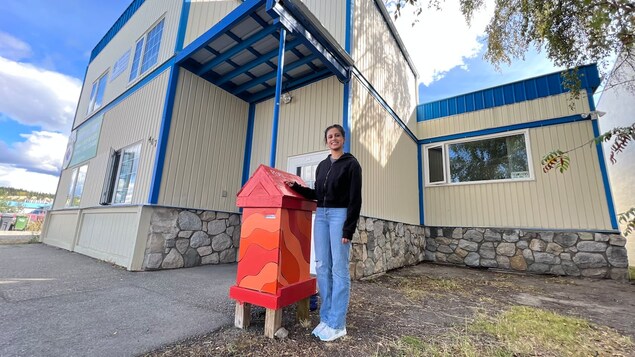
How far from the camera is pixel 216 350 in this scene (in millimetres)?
1666

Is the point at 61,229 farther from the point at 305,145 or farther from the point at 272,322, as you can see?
the point at 272,322

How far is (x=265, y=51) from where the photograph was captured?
15.1 ft

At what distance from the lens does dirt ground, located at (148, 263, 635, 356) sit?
1747 mm

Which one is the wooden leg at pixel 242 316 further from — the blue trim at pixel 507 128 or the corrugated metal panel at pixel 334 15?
the blue trim at pixel 507 128

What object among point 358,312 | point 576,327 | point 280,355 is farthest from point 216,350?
point 576,327

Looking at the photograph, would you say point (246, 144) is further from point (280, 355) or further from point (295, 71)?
point (280, 355)

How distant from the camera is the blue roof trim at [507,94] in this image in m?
5.53

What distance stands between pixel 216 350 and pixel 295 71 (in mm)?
4532

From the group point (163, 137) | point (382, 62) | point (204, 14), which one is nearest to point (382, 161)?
point (382, 62)

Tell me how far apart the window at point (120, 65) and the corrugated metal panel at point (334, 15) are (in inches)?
207

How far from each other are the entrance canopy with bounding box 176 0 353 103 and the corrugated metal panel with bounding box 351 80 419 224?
2.78ft

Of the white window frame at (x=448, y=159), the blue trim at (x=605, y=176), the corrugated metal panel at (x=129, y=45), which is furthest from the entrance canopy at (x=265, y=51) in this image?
the blue trim at (x=605, y=176)

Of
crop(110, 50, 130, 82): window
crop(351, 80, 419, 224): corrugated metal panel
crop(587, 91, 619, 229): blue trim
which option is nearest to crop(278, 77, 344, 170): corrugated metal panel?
crop(351, 80, 419, 224): corrugated metal panel

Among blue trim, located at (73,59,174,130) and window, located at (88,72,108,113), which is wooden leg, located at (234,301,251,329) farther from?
window, located at (88,72,108,113)
